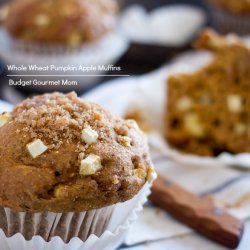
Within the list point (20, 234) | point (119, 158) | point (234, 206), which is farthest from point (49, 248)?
point (234, 206)

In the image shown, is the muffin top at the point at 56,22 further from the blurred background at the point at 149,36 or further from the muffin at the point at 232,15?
the muffin at the point at 232,15

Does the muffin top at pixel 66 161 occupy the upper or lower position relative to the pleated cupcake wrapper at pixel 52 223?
upper

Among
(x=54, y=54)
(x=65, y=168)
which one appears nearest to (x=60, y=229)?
(x=65, y=168)

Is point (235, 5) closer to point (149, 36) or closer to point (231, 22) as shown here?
point (231, 22)

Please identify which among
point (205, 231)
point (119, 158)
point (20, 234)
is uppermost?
point (119, 158)

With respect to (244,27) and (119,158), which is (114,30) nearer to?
(244,27)

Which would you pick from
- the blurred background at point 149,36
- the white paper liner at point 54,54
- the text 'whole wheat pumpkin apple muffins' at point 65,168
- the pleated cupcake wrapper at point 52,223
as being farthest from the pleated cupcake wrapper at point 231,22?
the pleated cupcake wrapper at point 52,223

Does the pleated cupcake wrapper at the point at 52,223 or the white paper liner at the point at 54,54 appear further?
the white paper liner at the point at 54,54

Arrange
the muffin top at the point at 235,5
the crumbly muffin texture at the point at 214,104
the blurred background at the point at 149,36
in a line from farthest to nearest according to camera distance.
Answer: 1. the muffin top at the point at 235,5
2. the blurred background at the point at 149,36
3. the crumbly muffin texture at the point at 214,104
